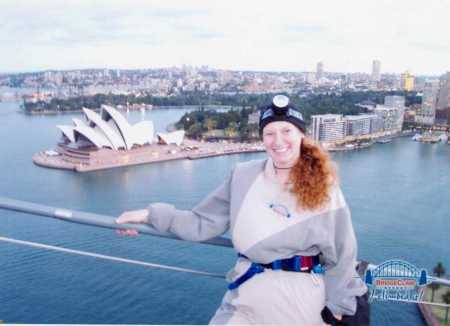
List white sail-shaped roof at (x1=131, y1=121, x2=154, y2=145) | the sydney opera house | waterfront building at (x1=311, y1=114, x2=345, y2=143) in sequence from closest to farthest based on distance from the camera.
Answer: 1. the sydney opera house
2. white sail-shaped roof at (x1=131, y1=121, x2=154, y2=145)
3. waterfront building at (x1=311, y1=114, x2=345, y2=143)

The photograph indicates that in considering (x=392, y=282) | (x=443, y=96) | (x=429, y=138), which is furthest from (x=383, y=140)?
(x=392, y=282)

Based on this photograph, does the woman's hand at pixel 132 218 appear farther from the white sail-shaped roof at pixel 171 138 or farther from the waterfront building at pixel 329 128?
the waterfront building at pixel 329 128

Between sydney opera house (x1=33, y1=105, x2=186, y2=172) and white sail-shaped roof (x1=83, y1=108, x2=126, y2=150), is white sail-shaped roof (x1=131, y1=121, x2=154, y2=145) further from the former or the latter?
white sail-shaped roof (x1=83, y1=108, x2=126, y2=150)

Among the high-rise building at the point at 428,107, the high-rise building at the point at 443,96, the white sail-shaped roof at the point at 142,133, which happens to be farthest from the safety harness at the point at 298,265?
the high-rise building at the point at 443,96

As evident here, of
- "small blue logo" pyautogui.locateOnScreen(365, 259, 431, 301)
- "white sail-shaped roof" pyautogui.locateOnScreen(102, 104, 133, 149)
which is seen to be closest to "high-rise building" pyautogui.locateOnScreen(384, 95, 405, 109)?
"white sail-shaped roof" pyautogui.locateOnScreen(102, 104, 133, 149)

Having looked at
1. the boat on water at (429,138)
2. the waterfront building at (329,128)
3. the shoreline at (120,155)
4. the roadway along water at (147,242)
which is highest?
the waterfront building at (329,128)

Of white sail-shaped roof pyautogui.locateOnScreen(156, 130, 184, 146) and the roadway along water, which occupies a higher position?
white sail-shaped roof pyautogui.locateOnScreen(156, 130, 184, 146)

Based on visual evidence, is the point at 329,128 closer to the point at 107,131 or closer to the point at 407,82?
the point at 107,131
